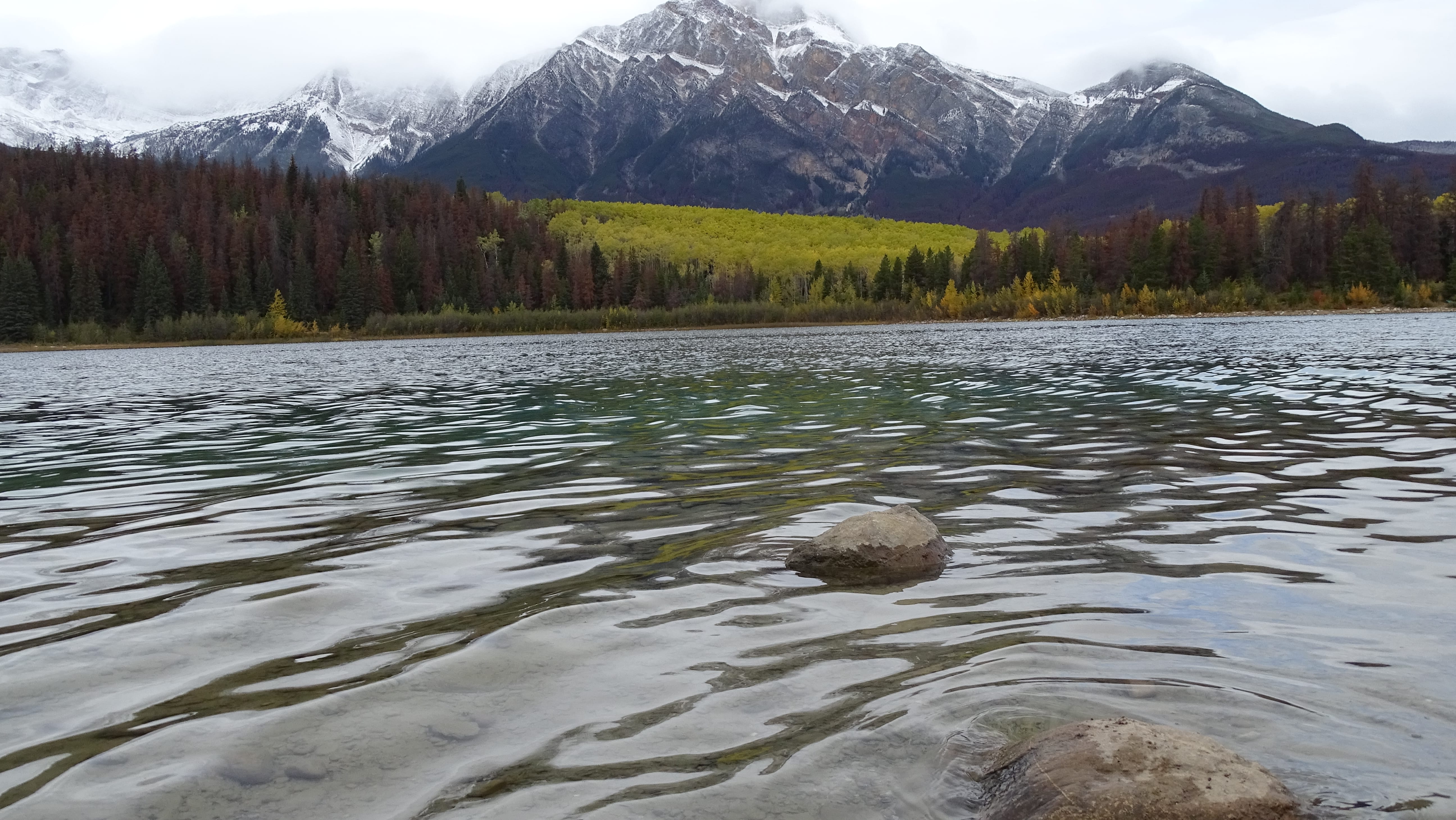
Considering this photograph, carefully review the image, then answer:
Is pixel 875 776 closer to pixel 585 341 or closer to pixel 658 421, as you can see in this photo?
pixel 658 421

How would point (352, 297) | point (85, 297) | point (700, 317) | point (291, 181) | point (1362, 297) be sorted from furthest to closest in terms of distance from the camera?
point (291, 181) < point (352, 297) < point (700, 317) < point (85, 297) < point (1362, 297)

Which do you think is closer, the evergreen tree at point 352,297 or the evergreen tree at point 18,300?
the evergreen tree at point 18,300

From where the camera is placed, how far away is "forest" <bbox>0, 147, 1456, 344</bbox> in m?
126

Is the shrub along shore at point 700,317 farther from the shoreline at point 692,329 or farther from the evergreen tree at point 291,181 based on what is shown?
the evergreen tree at point 291,181

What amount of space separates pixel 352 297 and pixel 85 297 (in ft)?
106

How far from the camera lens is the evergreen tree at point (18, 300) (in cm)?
12038

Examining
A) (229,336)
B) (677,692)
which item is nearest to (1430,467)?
(677,692)

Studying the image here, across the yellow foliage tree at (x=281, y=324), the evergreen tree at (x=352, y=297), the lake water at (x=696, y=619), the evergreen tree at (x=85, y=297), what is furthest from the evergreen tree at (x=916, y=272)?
the lake water at (x=696, y=619)

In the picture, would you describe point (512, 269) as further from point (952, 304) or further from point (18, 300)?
point (952, 304)

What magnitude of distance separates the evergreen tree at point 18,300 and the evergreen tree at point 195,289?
16742 mm

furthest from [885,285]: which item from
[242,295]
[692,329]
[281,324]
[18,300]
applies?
[18,300]

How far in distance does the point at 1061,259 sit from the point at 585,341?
7652cm

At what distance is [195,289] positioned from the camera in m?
137

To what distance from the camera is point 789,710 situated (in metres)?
5.31
